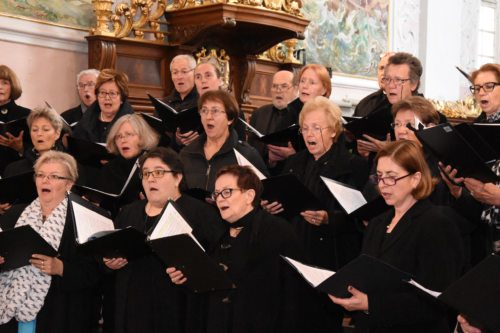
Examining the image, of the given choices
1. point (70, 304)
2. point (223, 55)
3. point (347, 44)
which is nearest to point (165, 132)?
point (70, 304)

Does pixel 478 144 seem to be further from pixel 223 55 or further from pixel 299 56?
pixel 299 56

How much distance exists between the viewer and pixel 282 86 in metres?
6.24

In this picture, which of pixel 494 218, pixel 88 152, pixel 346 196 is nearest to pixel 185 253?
pixel 346 196

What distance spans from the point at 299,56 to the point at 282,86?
3.77 m

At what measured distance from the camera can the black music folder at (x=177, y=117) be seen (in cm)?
524

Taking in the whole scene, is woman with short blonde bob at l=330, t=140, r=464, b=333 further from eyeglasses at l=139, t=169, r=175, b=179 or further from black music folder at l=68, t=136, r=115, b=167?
black music folder at l=68, t=136, r=115, b=167

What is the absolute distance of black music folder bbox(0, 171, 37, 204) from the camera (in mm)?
4840

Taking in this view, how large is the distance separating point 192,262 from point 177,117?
1.70 m

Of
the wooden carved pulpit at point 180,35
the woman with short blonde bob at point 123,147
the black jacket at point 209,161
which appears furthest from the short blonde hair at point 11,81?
the wooden carved pulpit at point 180,35

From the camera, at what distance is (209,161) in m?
5.14

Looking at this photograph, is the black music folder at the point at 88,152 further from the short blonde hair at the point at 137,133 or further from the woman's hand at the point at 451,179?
the woman's hand at the point at 451,179

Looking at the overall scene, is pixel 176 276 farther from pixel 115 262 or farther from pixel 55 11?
pixel 55 11

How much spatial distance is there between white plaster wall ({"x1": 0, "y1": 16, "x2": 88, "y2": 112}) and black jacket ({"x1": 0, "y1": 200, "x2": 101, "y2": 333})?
10.8 ft

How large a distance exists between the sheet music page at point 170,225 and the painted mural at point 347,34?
6.53 m
